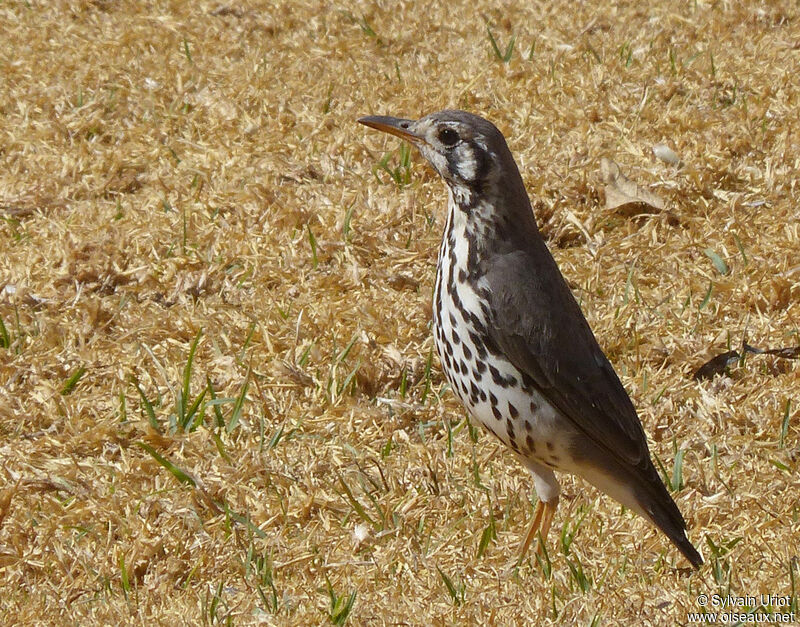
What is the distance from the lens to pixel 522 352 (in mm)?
3859

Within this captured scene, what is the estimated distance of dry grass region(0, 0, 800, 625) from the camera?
13.1 feet

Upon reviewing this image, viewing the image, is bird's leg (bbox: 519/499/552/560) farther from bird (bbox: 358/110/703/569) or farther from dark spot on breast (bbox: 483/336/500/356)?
dark spot on breast (bbox: 483/336/500/356)

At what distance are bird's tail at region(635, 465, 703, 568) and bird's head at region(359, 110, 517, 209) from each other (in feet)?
3.30

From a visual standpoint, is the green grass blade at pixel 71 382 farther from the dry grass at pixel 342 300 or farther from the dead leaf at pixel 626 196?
the dead leaf at pixel 626 196

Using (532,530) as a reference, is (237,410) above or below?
below

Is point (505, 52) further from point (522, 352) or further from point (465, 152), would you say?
A: point (522, 352)

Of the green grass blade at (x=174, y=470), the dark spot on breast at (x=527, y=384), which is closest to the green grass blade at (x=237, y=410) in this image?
the green grass blade at (x=174, y=470)

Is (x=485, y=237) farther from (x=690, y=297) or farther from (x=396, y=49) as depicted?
(x=396, y=49)

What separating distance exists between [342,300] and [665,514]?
193cm

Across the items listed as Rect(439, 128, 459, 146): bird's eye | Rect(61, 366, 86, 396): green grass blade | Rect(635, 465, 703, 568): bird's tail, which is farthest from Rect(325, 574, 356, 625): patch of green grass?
Rect(61, 366, 86, 396): green grass blade

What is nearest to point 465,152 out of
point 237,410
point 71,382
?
point 237,410

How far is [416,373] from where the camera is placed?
5.02 meters

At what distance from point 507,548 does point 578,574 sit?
338 mm

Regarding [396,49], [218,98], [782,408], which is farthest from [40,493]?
[396,49]
